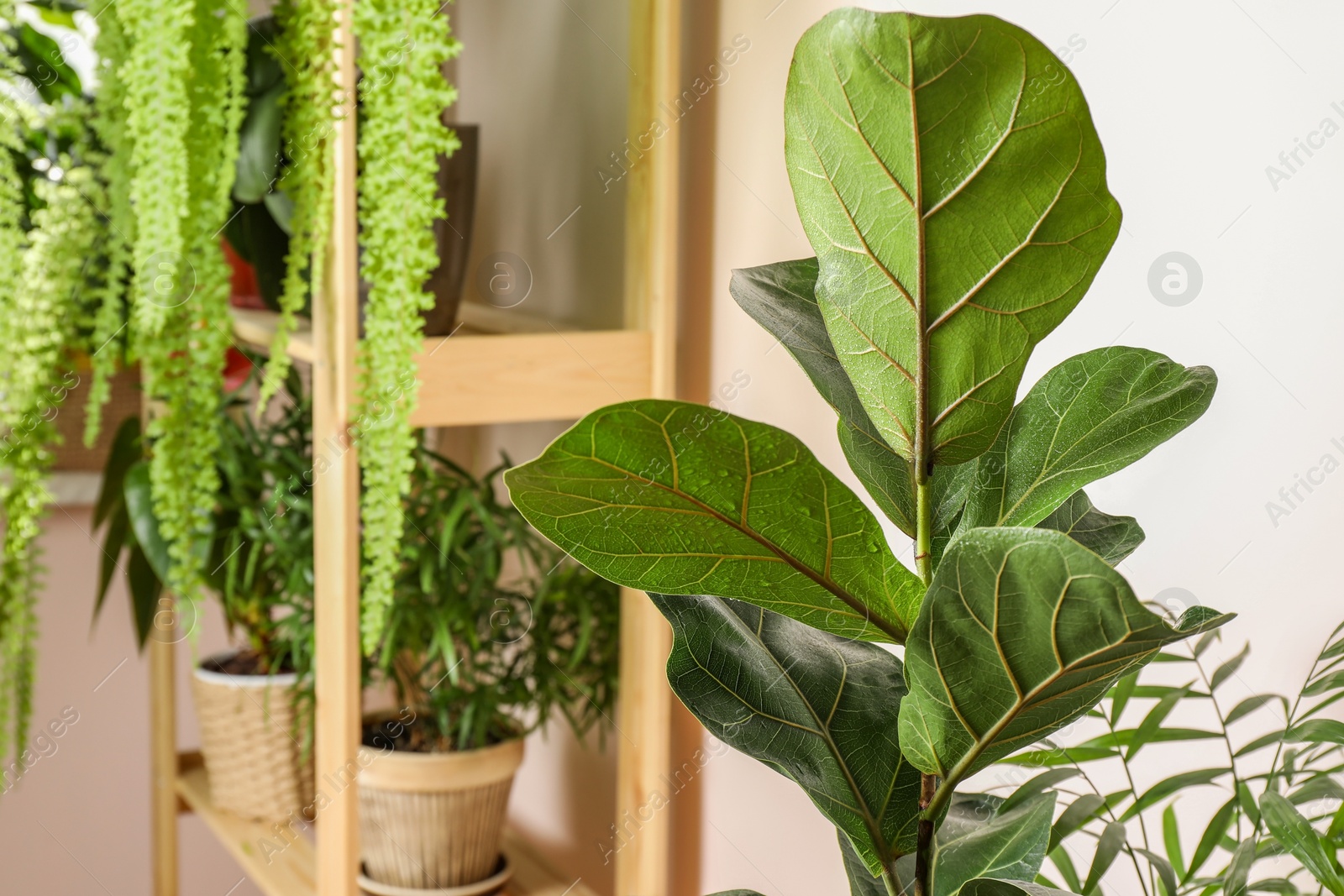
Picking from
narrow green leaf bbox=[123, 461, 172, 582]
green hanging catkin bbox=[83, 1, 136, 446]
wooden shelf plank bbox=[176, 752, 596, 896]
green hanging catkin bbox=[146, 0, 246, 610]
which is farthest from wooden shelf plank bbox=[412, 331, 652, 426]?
wooden shelf plank bbox=[176, 752, 596, 896]

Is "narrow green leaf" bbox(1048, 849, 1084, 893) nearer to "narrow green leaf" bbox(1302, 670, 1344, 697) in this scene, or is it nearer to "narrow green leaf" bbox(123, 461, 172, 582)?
"narrow green leaf" bbox(1302, 670, 1344, 697)

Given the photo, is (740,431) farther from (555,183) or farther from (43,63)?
(43,63)

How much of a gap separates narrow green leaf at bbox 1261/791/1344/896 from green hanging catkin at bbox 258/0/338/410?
0.89 m

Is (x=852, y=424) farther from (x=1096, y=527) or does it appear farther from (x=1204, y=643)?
(x=1204, y=643)

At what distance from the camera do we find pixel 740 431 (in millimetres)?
364

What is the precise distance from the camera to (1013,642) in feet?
1.10

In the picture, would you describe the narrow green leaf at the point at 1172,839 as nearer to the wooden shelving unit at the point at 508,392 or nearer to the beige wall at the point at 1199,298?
the beige wall at the point at 1199,298

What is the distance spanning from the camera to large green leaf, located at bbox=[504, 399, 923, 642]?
0.35m

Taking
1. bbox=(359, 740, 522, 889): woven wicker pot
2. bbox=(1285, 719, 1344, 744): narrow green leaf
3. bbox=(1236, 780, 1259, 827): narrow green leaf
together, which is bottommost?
bbox=(359, 740, 522, 889): woven wicker pot

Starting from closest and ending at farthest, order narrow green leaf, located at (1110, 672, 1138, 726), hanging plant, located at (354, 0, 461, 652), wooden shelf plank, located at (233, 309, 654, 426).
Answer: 1. narrow green leaf, located at (1110, 672, 1138, 726)
2. hanging plant, located at (354, 0, 461, 652)
3. wooden shelf plank, located at (233, 309, 654, 426)

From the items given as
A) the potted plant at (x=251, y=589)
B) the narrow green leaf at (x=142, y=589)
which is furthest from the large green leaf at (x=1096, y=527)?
the narrow green leaf at (x=142, y=589)

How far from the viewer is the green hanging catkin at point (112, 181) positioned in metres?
1.18

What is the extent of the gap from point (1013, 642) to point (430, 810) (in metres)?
1.04

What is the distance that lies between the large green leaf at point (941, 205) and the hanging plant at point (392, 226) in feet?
2.35
